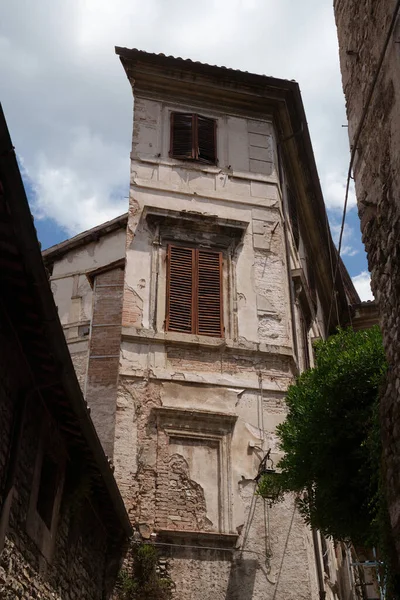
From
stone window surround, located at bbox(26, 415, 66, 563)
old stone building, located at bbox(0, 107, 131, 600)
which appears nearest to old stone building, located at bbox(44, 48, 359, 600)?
old stone building, located at bbox(0, 107, 131, 600)

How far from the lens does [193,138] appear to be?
1645 cm

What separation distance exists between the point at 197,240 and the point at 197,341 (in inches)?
92.7

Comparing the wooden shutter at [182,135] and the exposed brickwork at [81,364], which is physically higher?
the wooden shutter at [182,135]

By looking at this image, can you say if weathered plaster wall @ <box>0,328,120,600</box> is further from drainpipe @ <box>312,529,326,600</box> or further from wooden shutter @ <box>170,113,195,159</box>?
wooden shutter @ <box>170,113,195,159</box>

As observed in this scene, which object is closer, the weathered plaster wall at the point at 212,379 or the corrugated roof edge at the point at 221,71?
the weathered plaster wall at the point at 212,379

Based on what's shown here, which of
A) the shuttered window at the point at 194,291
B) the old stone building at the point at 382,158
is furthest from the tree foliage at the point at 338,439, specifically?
the shuttered window at the point at 194,291

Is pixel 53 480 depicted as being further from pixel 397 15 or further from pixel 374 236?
pixel 397 15

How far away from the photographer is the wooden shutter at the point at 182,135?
16.3 meters

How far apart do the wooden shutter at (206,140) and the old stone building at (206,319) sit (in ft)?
0.10

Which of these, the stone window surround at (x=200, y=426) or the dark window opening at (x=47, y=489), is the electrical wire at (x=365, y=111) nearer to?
the dark window opening at (x=47, y=489)

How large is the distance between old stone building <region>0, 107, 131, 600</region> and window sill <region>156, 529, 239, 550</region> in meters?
2.07

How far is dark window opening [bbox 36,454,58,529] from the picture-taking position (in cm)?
815

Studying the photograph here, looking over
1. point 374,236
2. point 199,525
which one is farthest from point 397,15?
point 199,525

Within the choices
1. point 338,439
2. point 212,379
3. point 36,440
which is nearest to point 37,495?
point 36,440
